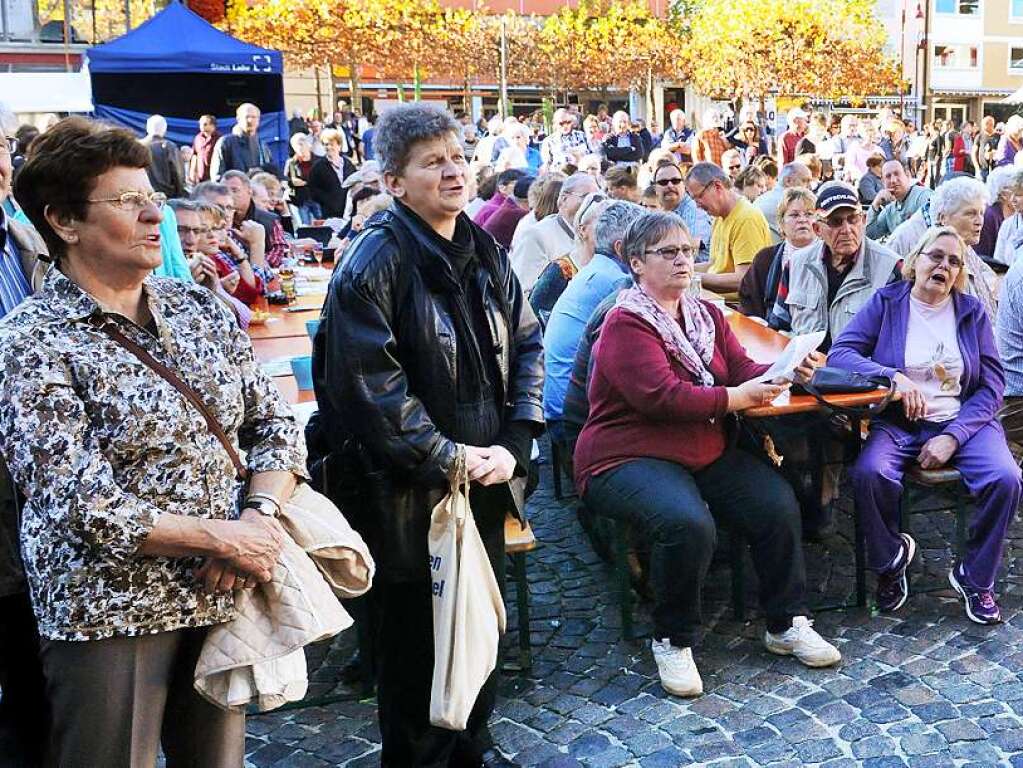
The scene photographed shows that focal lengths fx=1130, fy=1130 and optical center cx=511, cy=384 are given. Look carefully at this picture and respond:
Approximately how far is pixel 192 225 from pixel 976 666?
4397 mm

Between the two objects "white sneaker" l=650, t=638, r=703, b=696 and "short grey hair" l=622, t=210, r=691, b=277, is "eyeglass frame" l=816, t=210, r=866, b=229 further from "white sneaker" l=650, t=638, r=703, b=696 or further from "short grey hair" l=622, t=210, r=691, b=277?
"white sneaker" l=650, t=638, r=703, b=696

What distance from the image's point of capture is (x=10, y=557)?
2.36 metres

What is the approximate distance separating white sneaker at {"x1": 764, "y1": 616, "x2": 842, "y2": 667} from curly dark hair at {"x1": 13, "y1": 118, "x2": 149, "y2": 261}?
2877 millimetres

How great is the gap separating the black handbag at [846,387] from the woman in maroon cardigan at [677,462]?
15 centimetres

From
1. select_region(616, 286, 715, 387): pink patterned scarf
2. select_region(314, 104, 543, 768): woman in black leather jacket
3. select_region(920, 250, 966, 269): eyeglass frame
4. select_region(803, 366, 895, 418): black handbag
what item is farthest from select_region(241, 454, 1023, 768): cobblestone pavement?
select_region(920, 250, 966, 269): eyeglass frame

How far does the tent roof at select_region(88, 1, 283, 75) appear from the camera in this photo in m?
15.7

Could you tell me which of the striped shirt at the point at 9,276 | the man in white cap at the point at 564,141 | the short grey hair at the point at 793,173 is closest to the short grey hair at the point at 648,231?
the striped shirt at the point at 9,276

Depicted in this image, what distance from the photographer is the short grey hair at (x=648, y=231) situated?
4074 mm

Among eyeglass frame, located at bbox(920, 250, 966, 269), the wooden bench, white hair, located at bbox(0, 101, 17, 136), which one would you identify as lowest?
the wooden bench

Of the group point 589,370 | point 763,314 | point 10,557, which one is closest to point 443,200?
point 10,557

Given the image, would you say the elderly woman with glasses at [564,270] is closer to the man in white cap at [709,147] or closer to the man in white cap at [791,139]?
the man in white cap at [709,147]

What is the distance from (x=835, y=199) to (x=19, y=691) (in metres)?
4.19

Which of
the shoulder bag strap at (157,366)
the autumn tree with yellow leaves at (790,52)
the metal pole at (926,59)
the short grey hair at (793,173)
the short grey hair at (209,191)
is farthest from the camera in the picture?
the autumn tree with yellow leaves at (790,52)

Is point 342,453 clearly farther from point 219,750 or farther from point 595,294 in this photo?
point 595,294
